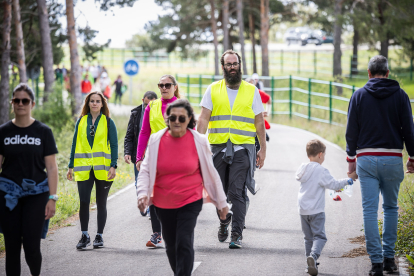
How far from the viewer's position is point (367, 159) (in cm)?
564

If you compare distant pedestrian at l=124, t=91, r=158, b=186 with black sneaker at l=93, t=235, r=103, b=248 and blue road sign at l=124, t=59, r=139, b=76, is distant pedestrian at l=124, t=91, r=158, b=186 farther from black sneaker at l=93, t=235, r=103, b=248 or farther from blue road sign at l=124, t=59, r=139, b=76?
blue road sign at l=124, t=59, r=139, b=76

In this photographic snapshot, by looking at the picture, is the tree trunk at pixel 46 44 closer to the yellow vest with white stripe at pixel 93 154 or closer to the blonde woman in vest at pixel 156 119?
the yellow vest with white stripe at pixel 93 154

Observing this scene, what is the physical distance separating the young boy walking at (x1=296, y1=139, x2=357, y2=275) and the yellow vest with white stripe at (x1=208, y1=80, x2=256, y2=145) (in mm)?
1118

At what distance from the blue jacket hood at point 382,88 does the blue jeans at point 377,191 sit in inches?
24.1

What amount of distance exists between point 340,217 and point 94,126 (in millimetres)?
3783

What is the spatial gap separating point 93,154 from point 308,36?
1995 inches

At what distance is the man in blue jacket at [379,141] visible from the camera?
18.4ft

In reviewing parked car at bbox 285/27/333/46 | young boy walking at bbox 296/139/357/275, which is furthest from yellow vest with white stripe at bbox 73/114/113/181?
parked car at bbox 285/27/333/46

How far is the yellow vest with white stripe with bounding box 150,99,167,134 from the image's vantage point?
7105 millimetres

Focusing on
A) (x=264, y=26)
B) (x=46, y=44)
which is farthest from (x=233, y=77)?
(x=264, y=26)

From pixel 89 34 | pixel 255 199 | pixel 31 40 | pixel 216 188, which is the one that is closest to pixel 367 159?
pixel 216 188

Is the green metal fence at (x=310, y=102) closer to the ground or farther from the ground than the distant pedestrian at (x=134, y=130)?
closer to the ground

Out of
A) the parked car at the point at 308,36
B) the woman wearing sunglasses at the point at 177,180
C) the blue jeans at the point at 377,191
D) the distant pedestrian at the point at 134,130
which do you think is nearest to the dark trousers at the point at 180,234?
the woman wearing sunglasses at the point at 177,180

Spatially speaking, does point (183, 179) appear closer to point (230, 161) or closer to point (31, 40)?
point (230, 161)
